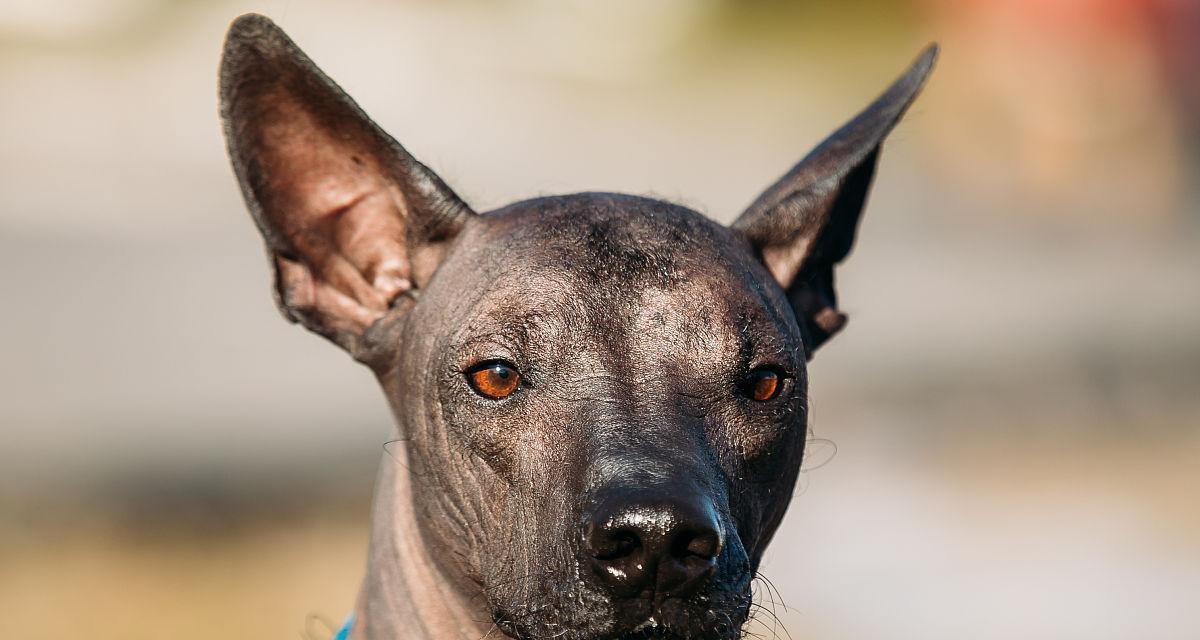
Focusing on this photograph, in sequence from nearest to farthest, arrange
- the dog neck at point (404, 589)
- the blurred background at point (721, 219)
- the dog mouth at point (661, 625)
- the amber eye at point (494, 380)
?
the dog mouth at point (661, 625) → the amber eye at point (494, 380) → the dog neck at point (404, 589) → the blurred background at point (721, 219)

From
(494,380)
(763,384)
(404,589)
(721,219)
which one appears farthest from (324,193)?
(721,219)

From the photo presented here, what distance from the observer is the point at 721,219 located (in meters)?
13.5

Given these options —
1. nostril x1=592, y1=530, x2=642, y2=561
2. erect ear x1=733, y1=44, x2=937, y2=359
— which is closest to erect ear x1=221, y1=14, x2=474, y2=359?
erect ear x1=733, y1=44, x2=937, y2=359

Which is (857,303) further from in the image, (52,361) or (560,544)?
(560,544)

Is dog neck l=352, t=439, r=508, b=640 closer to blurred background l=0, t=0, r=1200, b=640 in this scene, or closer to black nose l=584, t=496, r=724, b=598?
black nose l=584, t=496, r=724, b=598

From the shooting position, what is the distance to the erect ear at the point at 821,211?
154 inches

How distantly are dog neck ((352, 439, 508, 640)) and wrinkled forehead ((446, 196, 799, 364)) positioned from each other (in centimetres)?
55

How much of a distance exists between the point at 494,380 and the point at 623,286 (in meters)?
0.34

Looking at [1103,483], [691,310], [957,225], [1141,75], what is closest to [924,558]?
[1103,483]

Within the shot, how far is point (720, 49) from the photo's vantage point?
20.2m

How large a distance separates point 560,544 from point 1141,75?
17.9 meters

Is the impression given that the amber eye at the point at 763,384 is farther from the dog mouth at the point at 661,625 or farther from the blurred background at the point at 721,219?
the blurred background at the point at 721,219

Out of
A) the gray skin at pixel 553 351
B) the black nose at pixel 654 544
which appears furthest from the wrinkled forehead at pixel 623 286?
the black nose at pixel 654 544

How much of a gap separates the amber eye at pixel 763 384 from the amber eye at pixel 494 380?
511 millimetres
